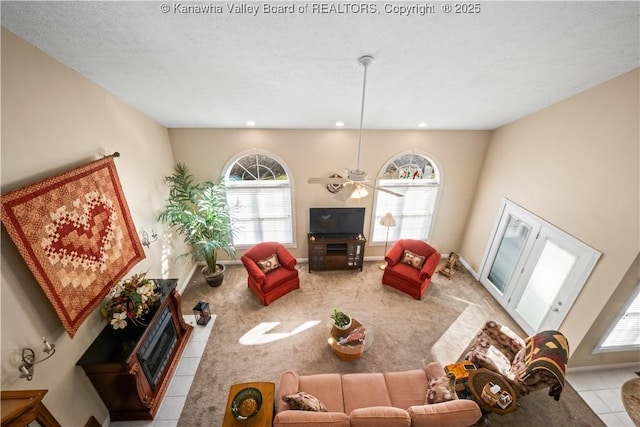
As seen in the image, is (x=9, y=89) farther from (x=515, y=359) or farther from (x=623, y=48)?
(x=515, y=359)

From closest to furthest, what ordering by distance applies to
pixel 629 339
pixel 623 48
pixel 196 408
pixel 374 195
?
pixel 623 48, pixel 196 408, pixel 629 339, pixel 374 195

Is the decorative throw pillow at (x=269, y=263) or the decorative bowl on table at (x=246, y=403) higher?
the decorative throw pillow at (x=269, y=263)

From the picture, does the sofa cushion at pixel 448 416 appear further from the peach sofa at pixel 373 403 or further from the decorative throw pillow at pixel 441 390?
the decorative throw pillow at pixel 441 390

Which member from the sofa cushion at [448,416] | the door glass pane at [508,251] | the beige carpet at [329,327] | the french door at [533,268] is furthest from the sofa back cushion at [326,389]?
the door glass pane at [508,251]

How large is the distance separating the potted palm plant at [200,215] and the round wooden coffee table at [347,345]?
97.7 inches

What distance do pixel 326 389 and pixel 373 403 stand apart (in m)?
0.51

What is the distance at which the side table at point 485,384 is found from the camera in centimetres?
254

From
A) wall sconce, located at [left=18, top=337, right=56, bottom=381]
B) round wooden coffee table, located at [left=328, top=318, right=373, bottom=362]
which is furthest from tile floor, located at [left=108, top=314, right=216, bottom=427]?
round wooden coffee table, located at [left=328, top=318, right=373, bottom=362]

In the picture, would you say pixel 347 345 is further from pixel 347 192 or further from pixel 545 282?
pixel 545 282

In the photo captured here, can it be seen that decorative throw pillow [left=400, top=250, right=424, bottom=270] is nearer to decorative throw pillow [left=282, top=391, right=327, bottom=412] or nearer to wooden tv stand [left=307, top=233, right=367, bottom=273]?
wooden tv stand [left=307, top=233, right=367, bottom=273]

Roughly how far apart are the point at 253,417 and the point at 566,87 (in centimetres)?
505

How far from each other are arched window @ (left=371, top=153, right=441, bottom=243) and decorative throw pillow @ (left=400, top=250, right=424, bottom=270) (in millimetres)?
919

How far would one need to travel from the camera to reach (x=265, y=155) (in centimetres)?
491

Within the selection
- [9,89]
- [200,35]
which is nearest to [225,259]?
[9,89]
